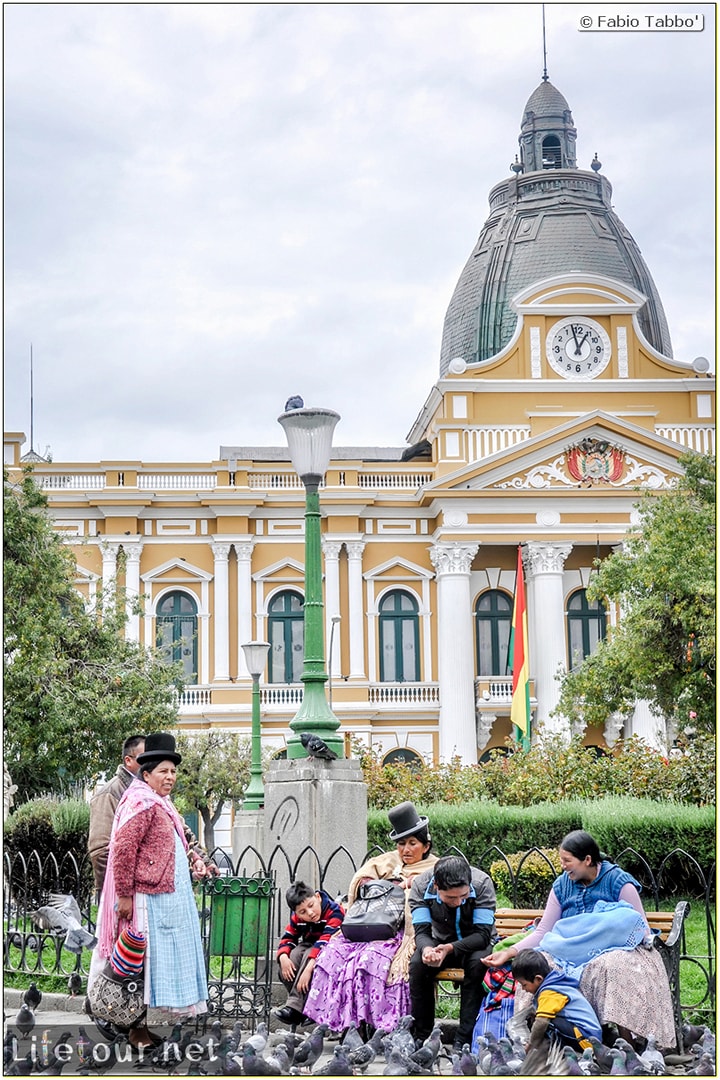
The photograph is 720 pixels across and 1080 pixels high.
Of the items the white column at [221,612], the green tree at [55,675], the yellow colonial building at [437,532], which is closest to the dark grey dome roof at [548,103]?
the yellow colonial building at [437,532]

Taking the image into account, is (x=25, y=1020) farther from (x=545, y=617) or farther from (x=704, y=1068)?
(x=545, y=617)

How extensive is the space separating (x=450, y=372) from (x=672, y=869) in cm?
2170

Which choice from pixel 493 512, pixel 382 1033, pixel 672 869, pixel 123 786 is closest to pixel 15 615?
pixel 672 869

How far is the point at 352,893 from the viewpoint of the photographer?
Answer: 26.8 feet

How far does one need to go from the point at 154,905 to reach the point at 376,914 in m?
1.52

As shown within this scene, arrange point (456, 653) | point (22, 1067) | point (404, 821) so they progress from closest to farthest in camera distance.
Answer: point (22, 1067) < point (404, 821) < point (456, 653)

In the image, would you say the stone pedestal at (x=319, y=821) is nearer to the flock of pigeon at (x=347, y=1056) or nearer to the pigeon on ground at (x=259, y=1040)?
the flock of pigeon at (x=347, y=1056)

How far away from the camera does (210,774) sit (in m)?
30.3

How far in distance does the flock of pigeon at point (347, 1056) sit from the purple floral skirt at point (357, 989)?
23 centimetres

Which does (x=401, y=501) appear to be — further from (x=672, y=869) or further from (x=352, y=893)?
(x=352, y=893)

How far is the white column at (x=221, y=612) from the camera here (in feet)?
115

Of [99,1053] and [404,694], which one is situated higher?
[404,694]

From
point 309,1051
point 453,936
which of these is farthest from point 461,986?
point 309,1051

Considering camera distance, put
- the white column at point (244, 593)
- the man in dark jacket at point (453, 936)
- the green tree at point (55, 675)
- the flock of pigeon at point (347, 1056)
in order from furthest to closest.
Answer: the white column at point (244, 593) < the green tree at point (55, 675) < the man in dark jacket at point (453, 936) < the flock of pigeon at point (347, 1056)
